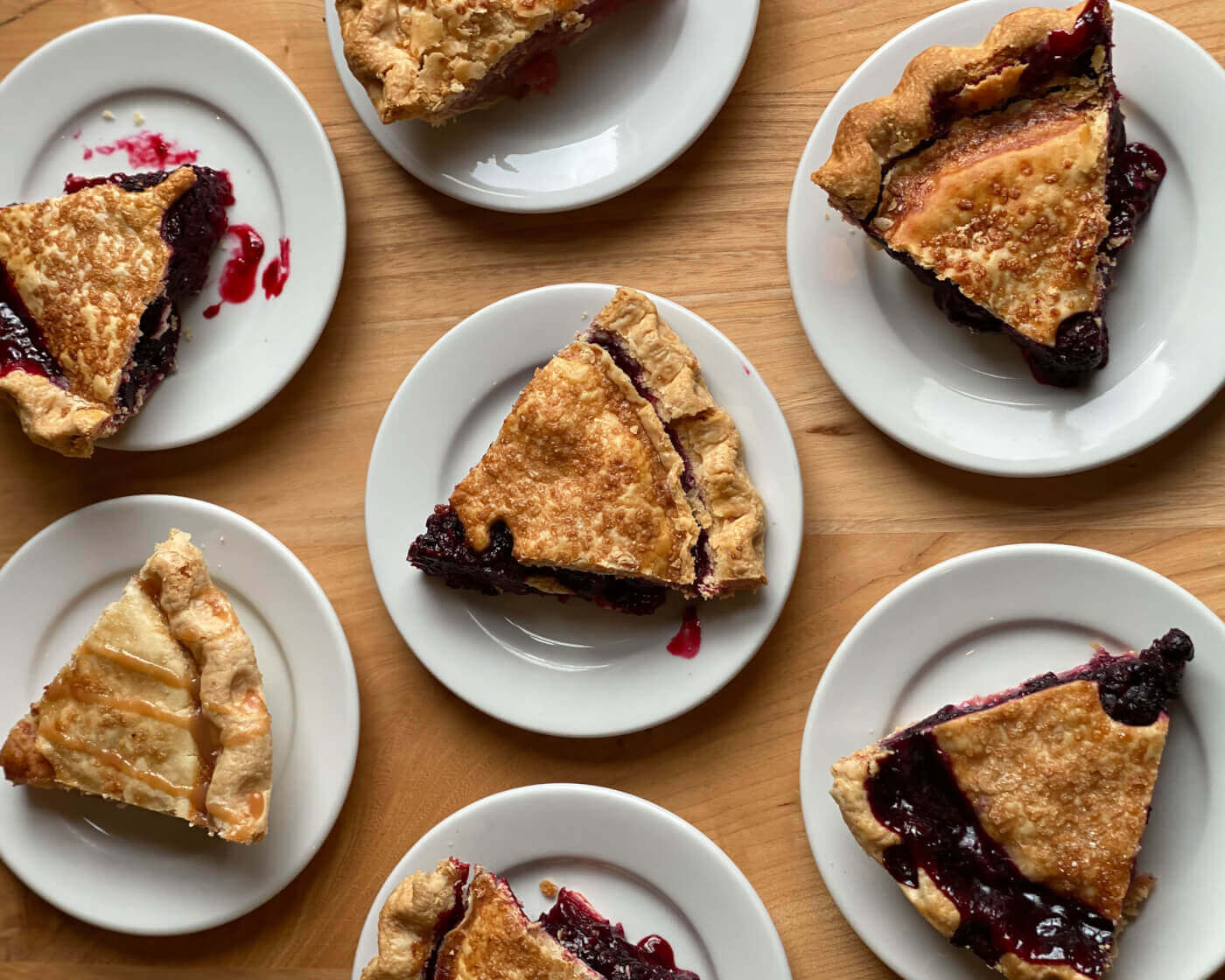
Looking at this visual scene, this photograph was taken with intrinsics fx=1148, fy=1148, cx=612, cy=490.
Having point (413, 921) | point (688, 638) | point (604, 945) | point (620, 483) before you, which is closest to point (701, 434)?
point (620, 483)

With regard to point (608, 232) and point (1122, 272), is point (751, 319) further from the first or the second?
point (1122, 272)

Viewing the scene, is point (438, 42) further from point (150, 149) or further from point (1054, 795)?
point (1054, 795)

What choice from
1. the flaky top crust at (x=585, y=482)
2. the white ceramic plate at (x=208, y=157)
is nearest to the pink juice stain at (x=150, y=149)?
the white ceramic plate at (x=208, y=157)

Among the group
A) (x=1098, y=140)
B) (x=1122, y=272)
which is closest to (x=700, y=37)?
(x=1098, y=140)

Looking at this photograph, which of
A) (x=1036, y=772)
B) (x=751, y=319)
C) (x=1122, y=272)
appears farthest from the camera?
(x=751, y=319)

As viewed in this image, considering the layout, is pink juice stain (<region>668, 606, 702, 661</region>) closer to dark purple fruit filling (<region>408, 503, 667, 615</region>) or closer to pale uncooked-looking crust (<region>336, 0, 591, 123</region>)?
dark purple fruit filling (<region>408, 503, 667, 615</region>)
